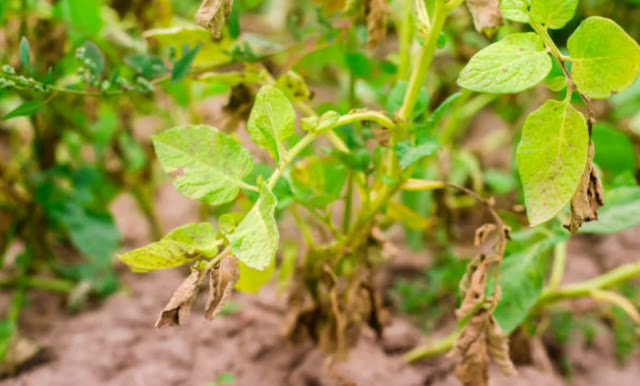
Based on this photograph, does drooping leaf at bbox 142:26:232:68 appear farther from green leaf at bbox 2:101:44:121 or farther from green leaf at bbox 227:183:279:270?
green leaf at bbox 227:183:279:270

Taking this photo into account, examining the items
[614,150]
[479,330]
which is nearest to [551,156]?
[479,330]

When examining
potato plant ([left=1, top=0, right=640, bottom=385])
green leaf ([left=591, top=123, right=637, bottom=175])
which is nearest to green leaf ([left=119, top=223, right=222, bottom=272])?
potato plant ([left=1, top=0, right=640, bottom=385])

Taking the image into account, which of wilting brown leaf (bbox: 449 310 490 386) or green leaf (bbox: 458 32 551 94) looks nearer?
green leaf (bbox: 458 32 551 94)

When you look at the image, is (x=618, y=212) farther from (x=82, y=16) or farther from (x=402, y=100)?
(x=82, y=16)

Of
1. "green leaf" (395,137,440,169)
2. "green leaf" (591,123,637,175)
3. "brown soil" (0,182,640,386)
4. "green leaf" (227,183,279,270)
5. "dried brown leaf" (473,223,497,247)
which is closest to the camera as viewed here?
"green leaf" (227,183,279,270)

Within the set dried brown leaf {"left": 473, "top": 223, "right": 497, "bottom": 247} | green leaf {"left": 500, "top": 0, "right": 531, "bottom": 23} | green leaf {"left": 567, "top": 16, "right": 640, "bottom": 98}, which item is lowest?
dried brown leaf {"left": 473, "top": 223, "right": 497, "bottom": 247}

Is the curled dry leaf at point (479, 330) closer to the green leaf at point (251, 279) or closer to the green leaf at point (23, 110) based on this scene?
the green leaf at point (251, 279)

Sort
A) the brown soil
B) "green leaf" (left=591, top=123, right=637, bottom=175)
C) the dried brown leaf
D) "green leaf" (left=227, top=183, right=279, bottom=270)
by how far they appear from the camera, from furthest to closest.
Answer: "green leaf" (left=591, top=123, right=637, bottom=175)
the brown soil
the dried brown leaf
"green leaf" (left=227, top=183, right=279, bottom=270)
